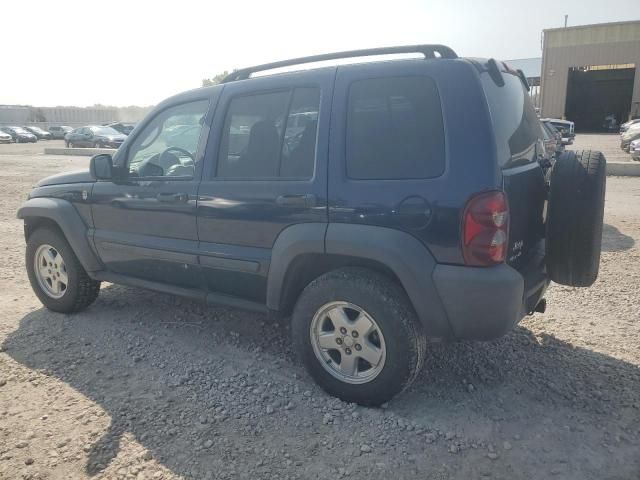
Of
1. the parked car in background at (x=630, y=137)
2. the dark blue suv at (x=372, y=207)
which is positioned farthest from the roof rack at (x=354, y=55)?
the parked car in background at (x=630, y=137)

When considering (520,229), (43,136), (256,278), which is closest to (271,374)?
(256,278)

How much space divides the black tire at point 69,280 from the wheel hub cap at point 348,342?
7.89 ft

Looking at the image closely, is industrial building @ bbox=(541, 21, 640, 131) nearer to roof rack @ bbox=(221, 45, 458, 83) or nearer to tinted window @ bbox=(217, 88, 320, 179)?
roof rack @ bbox=(221, 45, 458, 83)

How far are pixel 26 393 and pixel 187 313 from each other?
1476 millimetres

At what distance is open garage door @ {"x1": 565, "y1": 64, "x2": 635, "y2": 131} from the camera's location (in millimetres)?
41812

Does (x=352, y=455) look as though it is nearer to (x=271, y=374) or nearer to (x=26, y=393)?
(x=271, y=374)

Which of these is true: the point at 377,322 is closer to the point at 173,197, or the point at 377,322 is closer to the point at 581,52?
the point at 173,197

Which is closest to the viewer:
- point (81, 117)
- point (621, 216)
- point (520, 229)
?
point (520, 229)

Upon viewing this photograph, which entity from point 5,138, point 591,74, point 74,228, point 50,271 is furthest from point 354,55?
point 591,74

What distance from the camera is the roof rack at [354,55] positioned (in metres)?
2.86

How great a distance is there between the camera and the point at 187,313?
4.51 m

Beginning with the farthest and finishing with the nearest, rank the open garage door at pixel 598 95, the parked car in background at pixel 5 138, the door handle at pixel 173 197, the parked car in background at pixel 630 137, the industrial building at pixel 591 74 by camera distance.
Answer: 1. the open garage door at pixel 598 95
2. the industrial building at pixel 591 74
3. the parked car in background at pixel 5 138
4. the parked car in background at pixel 630 137
5. the door handle at pixel 173 197

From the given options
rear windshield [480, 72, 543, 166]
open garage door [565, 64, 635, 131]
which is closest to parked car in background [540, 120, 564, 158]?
rear windshield [480, 72, 543, 166]

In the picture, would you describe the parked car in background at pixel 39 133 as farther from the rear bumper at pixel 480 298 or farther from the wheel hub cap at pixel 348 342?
the rear bumper at pixel 480 298
